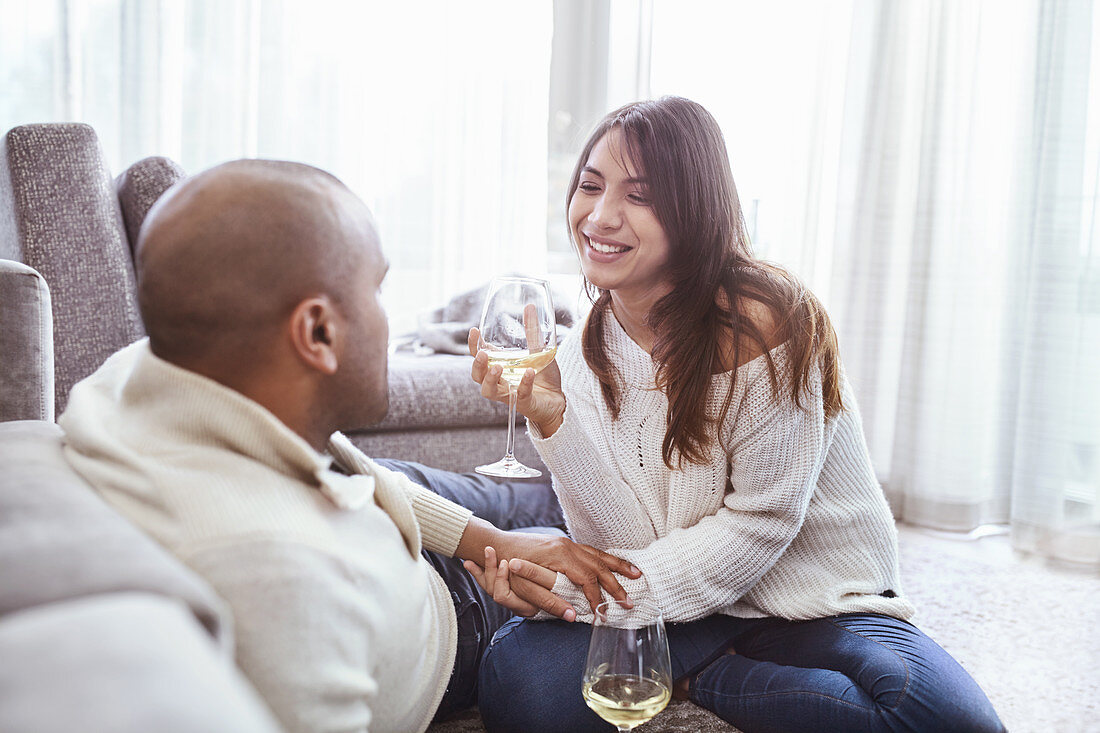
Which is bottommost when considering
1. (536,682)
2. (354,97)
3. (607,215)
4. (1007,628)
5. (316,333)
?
(1007,628)

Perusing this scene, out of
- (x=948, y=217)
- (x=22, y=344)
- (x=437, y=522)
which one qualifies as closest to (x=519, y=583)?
(x=437, y=522)

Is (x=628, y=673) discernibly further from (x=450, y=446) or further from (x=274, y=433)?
(x=450, y=446)

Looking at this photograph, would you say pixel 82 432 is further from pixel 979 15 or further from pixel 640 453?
pixel 979 15

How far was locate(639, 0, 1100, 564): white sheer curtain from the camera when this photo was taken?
9.59ft

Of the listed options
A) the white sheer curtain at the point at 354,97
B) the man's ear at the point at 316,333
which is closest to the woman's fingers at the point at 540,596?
the man's ear at the point at 316,333

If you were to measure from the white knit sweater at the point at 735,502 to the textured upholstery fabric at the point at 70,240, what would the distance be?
1230mm

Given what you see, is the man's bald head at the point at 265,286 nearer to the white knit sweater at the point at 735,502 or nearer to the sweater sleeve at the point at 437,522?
the sweater sleeve at the point at 437,522

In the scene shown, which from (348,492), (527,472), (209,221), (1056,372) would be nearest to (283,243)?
(209,221)

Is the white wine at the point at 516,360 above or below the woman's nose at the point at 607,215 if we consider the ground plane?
below

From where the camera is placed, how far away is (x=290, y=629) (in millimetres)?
756

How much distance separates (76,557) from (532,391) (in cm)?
99

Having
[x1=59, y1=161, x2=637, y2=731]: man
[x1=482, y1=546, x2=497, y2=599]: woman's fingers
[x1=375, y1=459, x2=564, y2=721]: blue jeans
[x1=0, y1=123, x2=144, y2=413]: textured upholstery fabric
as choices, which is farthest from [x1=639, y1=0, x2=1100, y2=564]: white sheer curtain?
[x1=59, y1=161, x2=637, y2=731]: man

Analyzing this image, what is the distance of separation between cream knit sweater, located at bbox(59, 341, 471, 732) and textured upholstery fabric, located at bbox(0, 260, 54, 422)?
20.1 inches

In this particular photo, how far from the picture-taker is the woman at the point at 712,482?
4.74ft
